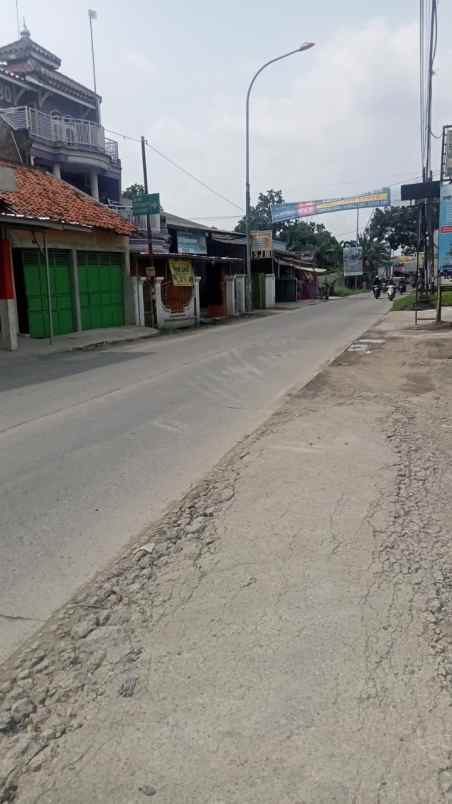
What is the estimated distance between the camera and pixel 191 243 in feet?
106

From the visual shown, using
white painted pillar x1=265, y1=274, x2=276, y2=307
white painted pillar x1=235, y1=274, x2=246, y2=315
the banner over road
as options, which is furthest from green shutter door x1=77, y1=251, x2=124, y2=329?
the banner over road

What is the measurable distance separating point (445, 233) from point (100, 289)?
1184 cm

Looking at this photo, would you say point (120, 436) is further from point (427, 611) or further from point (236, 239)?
point (236, 239)

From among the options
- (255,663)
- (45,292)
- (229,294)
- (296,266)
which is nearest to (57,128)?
(229,294)

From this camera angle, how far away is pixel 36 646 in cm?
288

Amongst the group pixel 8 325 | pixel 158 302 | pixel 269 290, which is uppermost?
pixel 269 290

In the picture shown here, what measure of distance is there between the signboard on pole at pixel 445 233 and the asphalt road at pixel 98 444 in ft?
17.7

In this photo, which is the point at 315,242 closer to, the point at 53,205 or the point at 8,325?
the point at 53,205

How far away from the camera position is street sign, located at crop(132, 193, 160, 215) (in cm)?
2128

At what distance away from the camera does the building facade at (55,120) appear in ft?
97.2

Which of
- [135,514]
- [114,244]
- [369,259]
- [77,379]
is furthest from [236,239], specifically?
[369,259]

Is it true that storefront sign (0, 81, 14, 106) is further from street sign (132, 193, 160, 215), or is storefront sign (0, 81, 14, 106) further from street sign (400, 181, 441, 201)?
street sign (400, 181, 441, 201)

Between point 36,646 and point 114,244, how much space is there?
68.9 ft

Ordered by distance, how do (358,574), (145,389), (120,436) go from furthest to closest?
(145,389)
(120,436)
(358,574)
